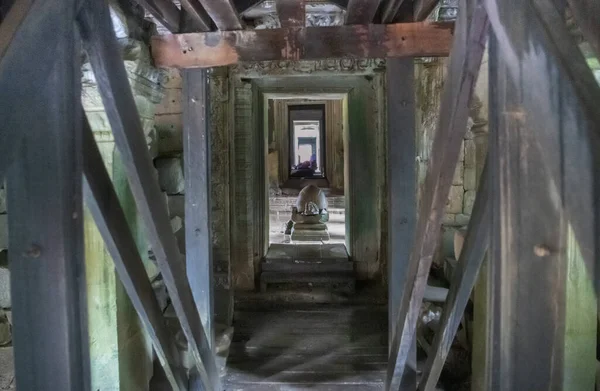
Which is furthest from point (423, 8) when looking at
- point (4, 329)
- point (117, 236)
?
point (4, 329)

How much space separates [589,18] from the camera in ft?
2.20

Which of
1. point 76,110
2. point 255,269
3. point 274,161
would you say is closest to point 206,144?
point 76,110

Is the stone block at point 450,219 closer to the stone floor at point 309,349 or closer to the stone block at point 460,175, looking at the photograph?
the stone block at point 460,175

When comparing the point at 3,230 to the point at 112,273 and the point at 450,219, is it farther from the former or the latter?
the point at 450,219

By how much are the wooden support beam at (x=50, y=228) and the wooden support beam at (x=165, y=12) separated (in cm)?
109

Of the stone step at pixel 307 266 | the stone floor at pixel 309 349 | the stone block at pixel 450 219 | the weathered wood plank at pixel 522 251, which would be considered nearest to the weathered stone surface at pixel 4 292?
the stone floor at pixel 309 349

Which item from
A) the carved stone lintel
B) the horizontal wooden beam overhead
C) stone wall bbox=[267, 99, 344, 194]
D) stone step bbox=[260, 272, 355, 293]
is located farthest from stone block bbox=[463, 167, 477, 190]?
stone wall bbox=[267, 99, 344, 194]

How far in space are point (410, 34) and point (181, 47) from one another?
1113 millimetres

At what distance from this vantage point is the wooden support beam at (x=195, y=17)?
6.12 ft

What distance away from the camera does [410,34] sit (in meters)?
2.01

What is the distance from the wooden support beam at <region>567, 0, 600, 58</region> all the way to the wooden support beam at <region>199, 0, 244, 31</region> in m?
1.39

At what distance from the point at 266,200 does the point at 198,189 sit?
2478 mm

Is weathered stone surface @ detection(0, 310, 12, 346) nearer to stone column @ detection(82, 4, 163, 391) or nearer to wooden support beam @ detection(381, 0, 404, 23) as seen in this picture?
stone column @ detection(82, 4, 163, 391)

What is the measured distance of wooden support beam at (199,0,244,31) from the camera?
1.77m
